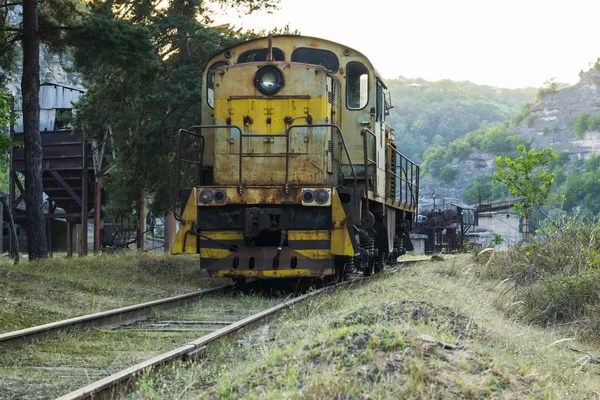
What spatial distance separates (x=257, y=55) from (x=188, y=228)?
10.2ft

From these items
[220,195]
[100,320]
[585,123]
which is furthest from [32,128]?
[585,123]

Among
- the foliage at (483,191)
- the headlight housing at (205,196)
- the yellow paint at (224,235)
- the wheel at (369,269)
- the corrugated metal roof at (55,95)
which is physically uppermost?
the corrugated metal roof at (55,95)

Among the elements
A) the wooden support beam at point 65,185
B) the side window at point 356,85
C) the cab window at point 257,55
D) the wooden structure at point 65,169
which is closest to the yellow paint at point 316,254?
the side window at point 356,85

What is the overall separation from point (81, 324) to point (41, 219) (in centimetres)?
878

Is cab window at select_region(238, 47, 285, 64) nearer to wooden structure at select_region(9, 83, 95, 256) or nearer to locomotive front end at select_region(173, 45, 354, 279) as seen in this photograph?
locomotive front end at select_region(173, 45, 354, 279)

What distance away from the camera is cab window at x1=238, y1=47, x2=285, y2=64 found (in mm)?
12336

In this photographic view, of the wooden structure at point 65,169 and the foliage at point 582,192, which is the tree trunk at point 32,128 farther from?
the foliage at point 582,192

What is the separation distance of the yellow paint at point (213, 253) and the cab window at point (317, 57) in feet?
10.8

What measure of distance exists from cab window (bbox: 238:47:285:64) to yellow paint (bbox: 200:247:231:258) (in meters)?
3.21

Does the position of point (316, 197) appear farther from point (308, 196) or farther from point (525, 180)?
point (525, 180)

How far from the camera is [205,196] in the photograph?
37.8 ft

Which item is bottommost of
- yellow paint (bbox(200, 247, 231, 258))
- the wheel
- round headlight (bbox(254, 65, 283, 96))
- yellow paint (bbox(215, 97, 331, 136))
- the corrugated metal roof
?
the wheel

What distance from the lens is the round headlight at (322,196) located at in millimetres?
11211

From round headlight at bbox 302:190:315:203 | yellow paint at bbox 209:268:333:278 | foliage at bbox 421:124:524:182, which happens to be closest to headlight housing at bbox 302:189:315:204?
round headlight at bbox 302:190:315:203
